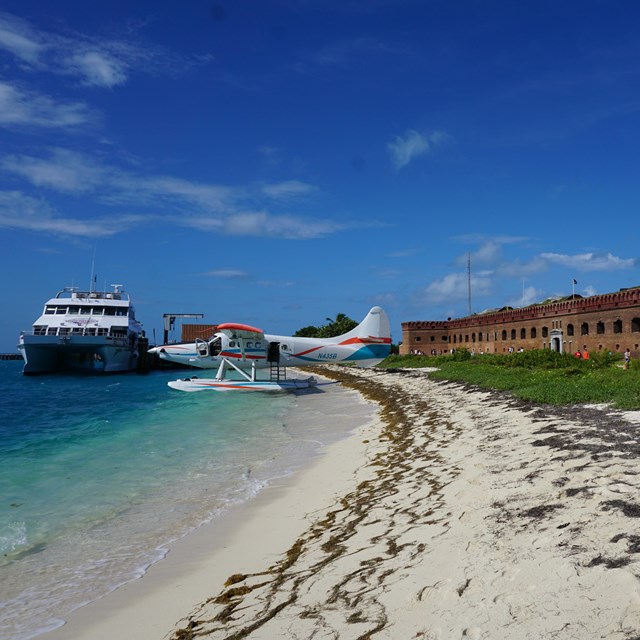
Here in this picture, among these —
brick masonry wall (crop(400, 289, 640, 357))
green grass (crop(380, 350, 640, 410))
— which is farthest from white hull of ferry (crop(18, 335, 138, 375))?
brick masonry wall (crop(400, 289, 640, 357))

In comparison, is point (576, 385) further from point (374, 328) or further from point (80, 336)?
point (80, 336)

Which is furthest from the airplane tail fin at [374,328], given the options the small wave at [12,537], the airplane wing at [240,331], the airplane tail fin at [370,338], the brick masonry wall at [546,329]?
the small wave at [12,537]

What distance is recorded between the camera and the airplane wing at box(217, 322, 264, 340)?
2867 centimetres

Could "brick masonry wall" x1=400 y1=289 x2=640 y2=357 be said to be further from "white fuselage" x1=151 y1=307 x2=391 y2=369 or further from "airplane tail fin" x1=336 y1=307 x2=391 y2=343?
"white fuselage" x1=151 y1=307 x2=391 y2=369

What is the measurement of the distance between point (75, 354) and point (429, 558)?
55108 millimetres

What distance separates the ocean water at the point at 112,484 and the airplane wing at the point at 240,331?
7.56 meters

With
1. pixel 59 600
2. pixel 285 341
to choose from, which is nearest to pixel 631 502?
pixel 59 600

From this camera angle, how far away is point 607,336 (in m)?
41.7

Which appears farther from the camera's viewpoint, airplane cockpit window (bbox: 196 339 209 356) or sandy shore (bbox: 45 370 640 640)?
airplane cockpit window (bbox: 196 339 209 356)

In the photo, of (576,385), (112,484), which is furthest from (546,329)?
(112,484)

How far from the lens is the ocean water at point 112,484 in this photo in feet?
18.1

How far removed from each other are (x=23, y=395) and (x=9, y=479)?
23999mm

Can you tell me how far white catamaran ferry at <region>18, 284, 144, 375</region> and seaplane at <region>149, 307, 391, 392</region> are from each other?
19876mm

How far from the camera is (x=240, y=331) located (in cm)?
2928
